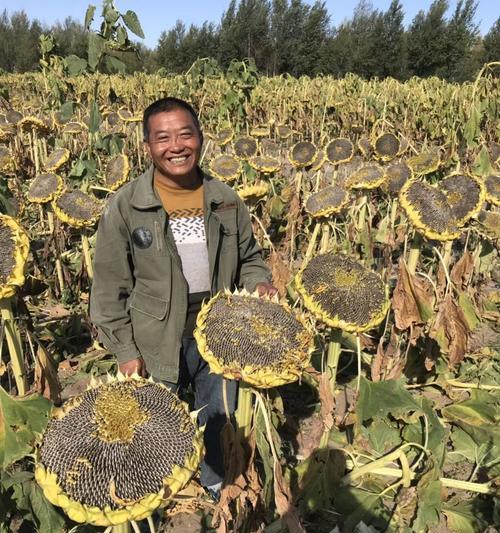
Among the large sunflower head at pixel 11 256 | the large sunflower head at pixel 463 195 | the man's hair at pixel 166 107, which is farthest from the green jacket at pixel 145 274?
the large sunflower head at pixel 463 195

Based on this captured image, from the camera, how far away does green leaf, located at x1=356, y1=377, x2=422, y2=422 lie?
200cm

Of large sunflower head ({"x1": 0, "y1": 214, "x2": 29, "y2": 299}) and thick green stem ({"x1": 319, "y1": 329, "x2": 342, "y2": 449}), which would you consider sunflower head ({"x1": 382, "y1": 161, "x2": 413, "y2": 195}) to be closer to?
thick green stem ({"x1": 319, "y1": 329, "x2": 342, "y2": 449})


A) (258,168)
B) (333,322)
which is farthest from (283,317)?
(258,168)

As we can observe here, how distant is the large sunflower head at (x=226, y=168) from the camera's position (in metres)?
4.72

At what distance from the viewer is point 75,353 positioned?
3912 millimetres

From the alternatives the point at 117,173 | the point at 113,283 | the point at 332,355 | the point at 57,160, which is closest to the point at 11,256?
the point at 113,283

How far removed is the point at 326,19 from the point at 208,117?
A: 44.0 metres

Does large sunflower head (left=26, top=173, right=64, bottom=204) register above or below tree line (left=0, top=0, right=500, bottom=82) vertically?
below

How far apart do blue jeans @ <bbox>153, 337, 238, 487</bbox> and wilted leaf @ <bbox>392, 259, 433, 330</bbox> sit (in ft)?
2.89

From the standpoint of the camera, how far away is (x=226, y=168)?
15.6 feet

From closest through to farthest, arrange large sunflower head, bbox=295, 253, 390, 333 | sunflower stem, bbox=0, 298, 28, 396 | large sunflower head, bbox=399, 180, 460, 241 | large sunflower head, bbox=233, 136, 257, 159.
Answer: large sunflower head, bbox=295, 253, 390, 333 < sunflower stem, bbox=0, 298, 28, 396 < large sunflower head, bbox=399, 180, 460, 241 < large sunflower head, bbox=233, 136, 257, 159

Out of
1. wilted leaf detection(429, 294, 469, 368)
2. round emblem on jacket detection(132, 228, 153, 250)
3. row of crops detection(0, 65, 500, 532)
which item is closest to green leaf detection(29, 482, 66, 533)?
row of crops detection(0, 65, 500, 532)

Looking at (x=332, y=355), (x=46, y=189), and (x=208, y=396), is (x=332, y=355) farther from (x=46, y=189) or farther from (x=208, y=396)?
→ (x=46, y=189)

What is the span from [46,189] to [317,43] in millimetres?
50360
